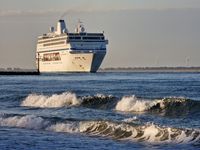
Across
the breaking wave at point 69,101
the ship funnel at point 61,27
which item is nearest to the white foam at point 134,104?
the breaking wave at point 69,101

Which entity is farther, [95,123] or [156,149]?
[95,123]

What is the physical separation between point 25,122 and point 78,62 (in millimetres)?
108006

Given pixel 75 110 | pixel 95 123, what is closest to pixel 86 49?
pixel 75 110

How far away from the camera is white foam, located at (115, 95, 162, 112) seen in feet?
122

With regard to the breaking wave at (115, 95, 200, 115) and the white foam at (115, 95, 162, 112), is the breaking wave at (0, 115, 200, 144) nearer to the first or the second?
the breaking wave at (115, 95, 200, 115)

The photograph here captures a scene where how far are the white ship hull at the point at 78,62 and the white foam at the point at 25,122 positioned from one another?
10397 cm

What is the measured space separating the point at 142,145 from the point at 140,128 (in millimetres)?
2927

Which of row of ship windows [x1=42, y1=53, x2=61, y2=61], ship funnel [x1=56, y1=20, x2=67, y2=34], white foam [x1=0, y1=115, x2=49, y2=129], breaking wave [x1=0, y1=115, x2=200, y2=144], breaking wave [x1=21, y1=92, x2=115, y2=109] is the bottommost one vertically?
breaking wave [x1=0, y1=115, x2=200, y2=144]

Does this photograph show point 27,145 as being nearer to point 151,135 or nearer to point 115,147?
point 115,147

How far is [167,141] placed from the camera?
22156 millimetres

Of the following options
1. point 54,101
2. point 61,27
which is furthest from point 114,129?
point 61,27

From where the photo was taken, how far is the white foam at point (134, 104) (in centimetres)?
3712

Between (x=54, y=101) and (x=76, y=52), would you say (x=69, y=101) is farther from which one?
(x=76, y=52)

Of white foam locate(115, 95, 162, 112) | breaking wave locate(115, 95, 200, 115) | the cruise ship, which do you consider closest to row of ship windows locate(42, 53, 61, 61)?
the cruise ship
